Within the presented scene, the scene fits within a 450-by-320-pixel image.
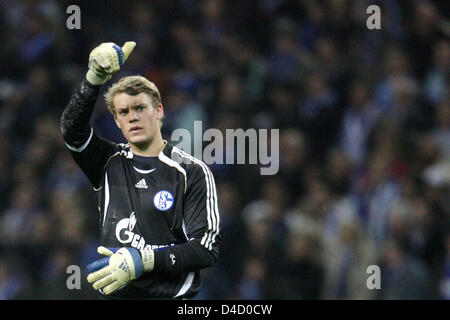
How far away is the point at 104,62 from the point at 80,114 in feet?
0.91

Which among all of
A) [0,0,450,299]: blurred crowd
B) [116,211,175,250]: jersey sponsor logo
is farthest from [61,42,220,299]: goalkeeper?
[0,0,450,299]: blurred crowd

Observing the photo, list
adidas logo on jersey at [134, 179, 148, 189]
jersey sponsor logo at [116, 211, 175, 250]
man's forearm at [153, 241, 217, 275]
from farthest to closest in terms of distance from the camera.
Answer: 1. adidas logo on jersey at [134, 179, 148, 189]
2. jersey sponsor logo at [116, 211, 175, 250]
3. man's forearm at [153, 241, 217, 275]

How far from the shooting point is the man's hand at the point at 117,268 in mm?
3494

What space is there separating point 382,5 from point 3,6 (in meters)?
4.00

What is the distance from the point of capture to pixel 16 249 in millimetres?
7336

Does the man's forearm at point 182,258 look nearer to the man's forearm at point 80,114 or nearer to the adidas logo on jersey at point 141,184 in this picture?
the adidas logo on jersey at point 141,184

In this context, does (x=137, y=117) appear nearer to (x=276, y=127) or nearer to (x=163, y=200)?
(x=163, y=200)

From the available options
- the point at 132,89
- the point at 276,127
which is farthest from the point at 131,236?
the point at 276,127

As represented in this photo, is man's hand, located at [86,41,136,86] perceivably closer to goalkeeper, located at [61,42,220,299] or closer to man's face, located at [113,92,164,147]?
goalkeeper, located at [61,42,220,299]

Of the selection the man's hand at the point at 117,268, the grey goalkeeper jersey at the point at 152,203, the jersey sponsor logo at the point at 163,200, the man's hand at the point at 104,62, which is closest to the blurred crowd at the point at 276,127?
the grey goalkeeper jersey at the point at 152,203

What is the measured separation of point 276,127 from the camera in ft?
24.8

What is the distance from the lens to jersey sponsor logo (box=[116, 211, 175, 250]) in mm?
3762

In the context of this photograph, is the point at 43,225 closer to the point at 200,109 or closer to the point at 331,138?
the point at 200,109

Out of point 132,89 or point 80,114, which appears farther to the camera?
point 132,89
